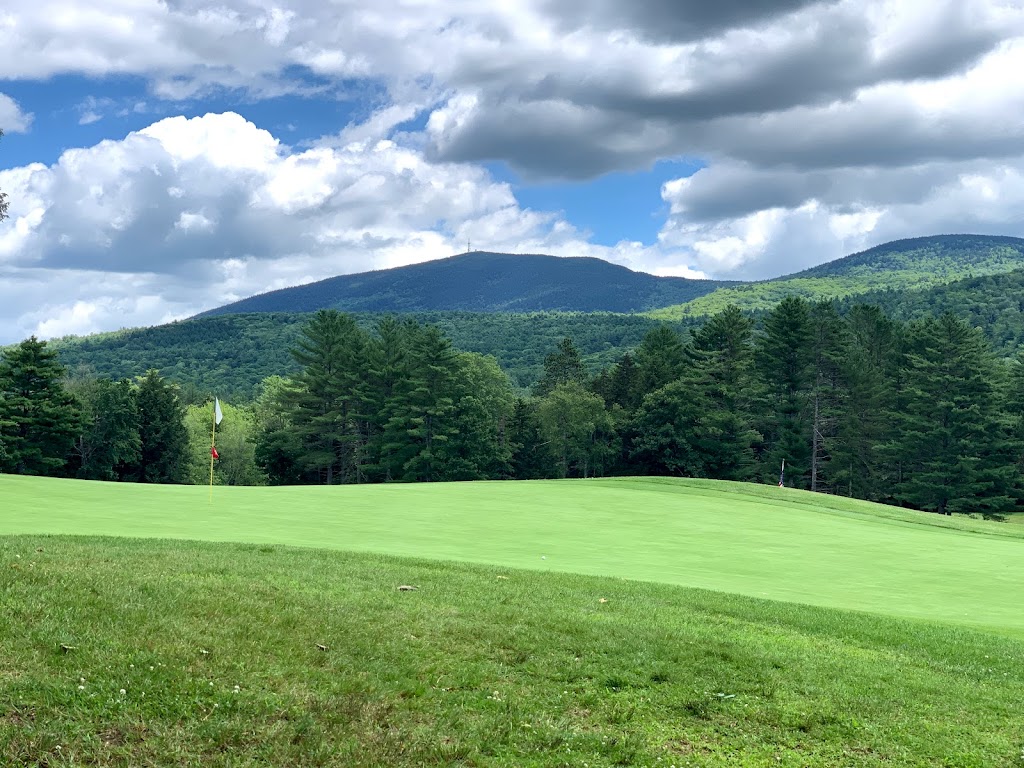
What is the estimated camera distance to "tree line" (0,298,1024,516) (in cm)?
6988

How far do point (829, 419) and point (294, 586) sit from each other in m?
70.0

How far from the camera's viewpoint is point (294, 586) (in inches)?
466

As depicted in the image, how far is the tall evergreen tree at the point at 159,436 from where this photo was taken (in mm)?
80125

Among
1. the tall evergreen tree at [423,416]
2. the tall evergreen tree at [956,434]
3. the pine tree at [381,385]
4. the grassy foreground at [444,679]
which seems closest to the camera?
the grassy foreground at [444,679]

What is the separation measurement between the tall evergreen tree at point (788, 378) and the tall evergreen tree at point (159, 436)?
5359 cm

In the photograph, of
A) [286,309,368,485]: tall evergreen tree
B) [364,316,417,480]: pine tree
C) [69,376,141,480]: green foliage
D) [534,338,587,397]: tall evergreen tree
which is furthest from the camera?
[534,338,587,397]: tall evergreen tree

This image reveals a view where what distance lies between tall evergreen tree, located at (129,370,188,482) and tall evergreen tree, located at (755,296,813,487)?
53.6 m

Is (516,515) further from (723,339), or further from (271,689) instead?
(723,339)

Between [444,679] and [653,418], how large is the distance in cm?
6929

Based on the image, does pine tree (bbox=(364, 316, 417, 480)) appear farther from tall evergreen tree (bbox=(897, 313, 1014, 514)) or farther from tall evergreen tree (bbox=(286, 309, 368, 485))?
tall evergreen tree (bbox=(897, 313, 1014, 514))

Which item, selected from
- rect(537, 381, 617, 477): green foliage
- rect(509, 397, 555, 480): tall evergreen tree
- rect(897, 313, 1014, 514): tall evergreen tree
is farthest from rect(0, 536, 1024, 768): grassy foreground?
rect(509, 397, 555, 480): tall evergreen tree

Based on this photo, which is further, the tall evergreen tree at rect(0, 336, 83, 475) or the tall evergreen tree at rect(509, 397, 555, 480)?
the tall evergreen tree at rect(509, 397, 555, 480)

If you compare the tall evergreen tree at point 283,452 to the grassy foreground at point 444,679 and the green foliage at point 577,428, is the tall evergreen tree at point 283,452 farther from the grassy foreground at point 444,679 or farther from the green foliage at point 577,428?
the grassy foreground at point 444,679

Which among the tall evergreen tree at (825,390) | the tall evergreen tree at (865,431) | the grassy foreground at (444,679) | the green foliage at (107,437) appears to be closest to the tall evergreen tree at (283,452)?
the green foliage at (107,437)
